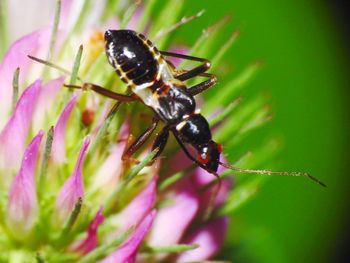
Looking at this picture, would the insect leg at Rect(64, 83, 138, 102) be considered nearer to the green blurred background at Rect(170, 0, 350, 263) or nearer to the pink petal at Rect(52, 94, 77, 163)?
the pink petal at Rect(52, 94, 77, 163)

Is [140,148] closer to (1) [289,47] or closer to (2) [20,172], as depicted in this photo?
(2) [20,172]

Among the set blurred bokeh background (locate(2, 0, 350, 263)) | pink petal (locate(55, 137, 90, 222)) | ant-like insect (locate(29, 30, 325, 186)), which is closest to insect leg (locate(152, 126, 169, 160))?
ant-like insect (locate(29, 30, 325, 186))

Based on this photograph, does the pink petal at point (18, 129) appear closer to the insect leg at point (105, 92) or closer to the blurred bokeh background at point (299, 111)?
the insect leg at point (105, 92)

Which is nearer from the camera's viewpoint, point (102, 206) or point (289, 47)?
point (102, 206)

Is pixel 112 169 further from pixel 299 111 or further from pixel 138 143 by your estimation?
pixel 299 111

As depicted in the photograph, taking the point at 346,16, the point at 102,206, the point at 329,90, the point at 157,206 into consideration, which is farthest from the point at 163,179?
the point at 346,16

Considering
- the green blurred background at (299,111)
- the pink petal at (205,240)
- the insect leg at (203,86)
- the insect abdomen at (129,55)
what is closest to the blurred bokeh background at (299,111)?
the green blurred background at (299,111)
